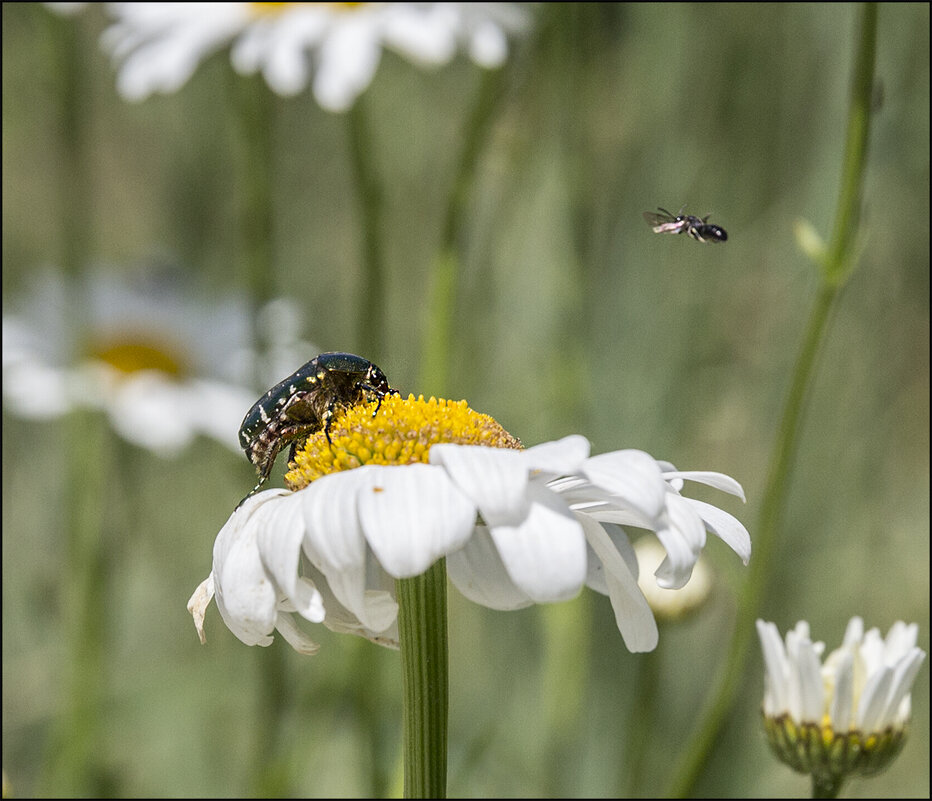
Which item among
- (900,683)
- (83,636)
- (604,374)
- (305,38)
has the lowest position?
(83,636)

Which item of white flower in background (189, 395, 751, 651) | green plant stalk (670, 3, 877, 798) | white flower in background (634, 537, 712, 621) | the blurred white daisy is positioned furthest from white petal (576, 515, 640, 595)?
the blurred white daisy

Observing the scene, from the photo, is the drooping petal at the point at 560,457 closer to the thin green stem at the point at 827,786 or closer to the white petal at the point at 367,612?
the white petal at the point at 367,612

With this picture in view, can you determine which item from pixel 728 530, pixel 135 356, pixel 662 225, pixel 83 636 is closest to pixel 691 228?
pixel 662 225

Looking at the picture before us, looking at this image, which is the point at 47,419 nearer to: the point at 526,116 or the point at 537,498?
the point at 526,116

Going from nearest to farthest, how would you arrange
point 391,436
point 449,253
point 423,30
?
point 391,436
point 449,253
point 423,30

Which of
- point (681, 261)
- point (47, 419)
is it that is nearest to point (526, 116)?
point (681, 261)

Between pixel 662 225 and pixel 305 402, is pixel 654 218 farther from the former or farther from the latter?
pixel 305 402
